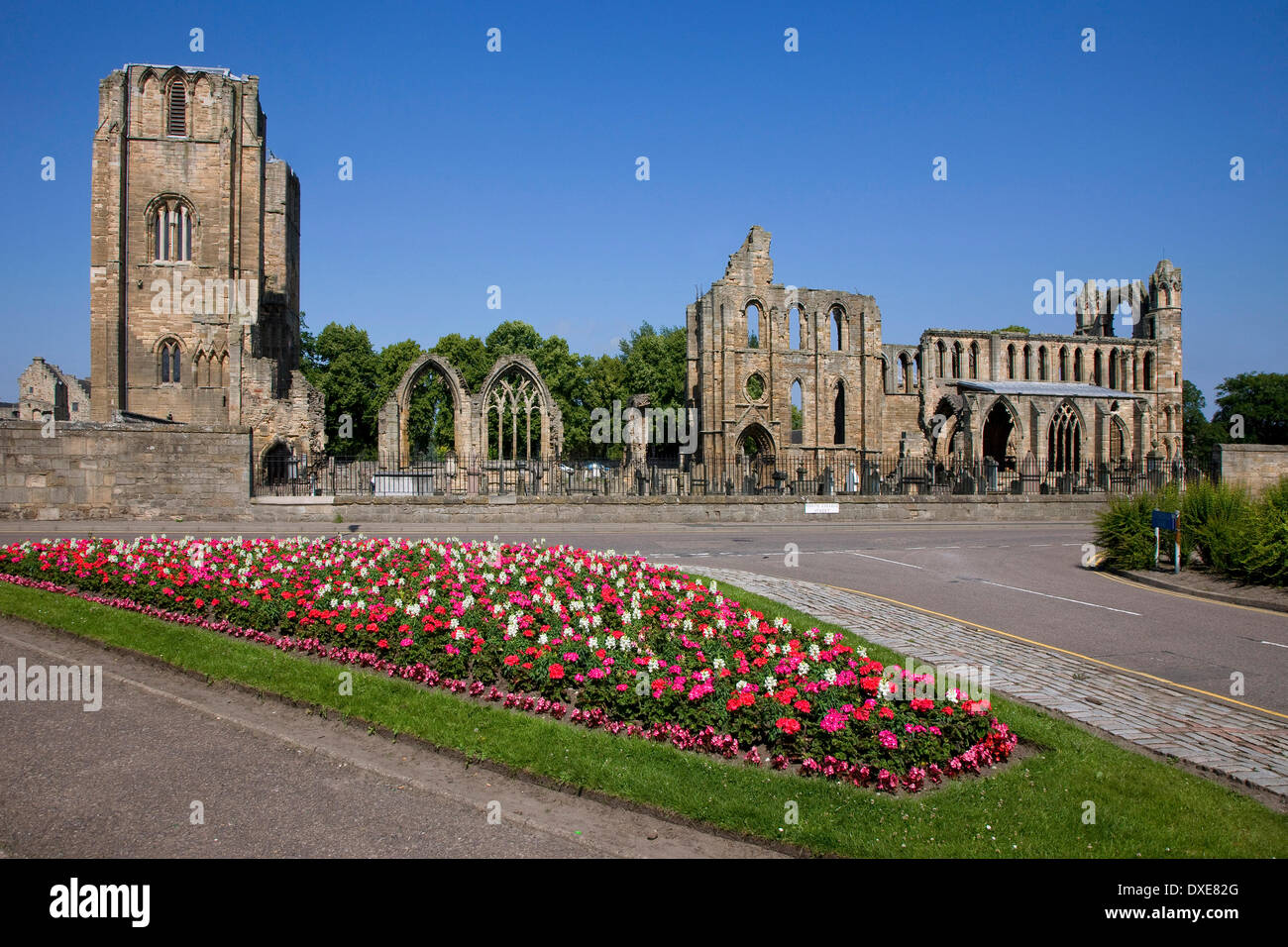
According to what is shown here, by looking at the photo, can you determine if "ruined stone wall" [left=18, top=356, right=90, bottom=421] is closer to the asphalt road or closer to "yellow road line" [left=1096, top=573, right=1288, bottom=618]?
the asphalt road

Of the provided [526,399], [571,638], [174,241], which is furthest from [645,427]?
[174,241]

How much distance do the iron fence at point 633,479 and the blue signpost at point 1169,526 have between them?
36.1ft

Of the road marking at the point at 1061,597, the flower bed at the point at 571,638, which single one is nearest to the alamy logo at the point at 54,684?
the flower bed at the point at 571,638

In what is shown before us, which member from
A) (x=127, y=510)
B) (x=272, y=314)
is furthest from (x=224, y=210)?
(x=127, y=510)

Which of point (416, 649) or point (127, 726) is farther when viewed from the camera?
point (416, 649)

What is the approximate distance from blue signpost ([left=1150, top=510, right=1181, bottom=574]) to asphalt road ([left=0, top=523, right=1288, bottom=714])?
1350 mm

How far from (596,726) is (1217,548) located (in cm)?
1413

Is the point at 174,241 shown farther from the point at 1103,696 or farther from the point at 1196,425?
the point at 1196,425

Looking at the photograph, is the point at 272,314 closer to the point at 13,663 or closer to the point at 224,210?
the point at 224,210

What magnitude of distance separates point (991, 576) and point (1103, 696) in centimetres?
825

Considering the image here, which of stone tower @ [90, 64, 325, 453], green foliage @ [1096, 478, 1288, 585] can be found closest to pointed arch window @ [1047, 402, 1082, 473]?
green foliage @ [1096, 478, 1288, 585]

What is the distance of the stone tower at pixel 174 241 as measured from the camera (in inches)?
1783

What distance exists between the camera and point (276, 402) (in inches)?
1683
